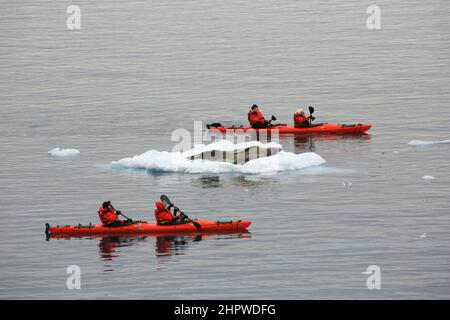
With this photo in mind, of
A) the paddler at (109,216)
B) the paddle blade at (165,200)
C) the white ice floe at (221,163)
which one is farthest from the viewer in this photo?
the white ice floe at (221,163)

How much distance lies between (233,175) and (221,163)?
Result: 1.09 metres

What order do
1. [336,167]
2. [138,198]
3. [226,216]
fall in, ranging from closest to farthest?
[226,216], [138,198], [336,167]

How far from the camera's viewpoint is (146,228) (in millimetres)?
59125

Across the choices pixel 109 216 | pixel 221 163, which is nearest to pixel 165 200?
pixel 109 216

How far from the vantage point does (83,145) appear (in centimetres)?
8606

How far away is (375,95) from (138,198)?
141ft

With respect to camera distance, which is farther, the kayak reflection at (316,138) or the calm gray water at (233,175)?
the kayak reflection at (316,138)

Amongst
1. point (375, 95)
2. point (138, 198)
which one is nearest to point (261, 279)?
point (138, 198)

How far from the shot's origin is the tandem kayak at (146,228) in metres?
58.9

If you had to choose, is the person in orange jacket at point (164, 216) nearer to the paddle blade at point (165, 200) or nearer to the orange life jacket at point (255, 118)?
the paddle blade at point (165, 200)

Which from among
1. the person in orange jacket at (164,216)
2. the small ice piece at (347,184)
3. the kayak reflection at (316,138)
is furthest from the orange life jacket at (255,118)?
the person in orange jacket at (164,216)

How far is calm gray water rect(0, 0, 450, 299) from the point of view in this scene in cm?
5366

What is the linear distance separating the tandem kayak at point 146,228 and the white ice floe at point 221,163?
555 inches
